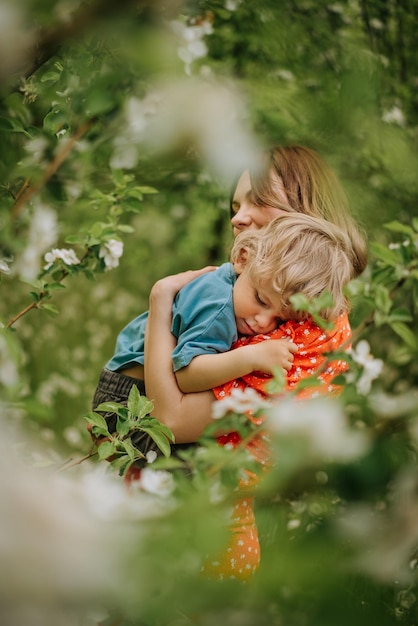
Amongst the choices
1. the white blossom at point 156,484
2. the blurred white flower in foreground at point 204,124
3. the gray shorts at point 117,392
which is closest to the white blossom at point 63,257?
the gray shorts at point 117,392

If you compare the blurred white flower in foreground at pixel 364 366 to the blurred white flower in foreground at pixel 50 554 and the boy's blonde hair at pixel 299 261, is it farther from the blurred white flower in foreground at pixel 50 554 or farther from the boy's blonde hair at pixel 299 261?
the blurred white flower in foreground at pixel 50 554

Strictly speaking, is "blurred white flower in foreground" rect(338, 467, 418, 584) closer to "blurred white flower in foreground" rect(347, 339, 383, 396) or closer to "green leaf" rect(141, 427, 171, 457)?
"blurred white flower in foreground" rect(347, 339, 383, 396)

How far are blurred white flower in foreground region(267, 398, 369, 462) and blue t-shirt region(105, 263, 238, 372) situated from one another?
0.96 meters

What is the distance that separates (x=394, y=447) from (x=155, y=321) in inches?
43.1

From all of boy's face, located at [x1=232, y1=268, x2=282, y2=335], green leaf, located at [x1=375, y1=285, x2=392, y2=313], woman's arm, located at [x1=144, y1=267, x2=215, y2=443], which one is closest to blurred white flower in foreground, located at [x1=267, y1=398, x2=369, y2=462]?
green leaf, located at [x1=375, y1=285, x2=392, y2=313]

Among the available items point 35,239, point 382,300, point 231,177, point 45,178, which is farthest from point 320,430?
point 231,177

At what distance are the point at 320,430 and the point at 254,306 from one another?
104 centimetres

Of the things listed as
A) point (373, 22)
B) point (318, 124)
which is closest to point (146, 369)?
point (318, 124)

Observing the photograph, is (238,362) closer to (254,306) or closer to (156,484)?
(254,306)

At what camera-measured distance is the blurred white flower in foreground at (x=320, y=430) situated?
0.56m

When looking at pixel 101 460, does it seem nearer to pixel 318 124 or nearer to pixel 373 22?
pixel 318 124

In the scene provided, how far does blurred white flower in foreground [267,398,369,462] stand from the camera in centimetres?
56

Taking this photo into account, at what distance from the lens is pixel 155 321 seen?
176 centimetres

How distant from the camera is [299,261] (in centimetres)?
154
